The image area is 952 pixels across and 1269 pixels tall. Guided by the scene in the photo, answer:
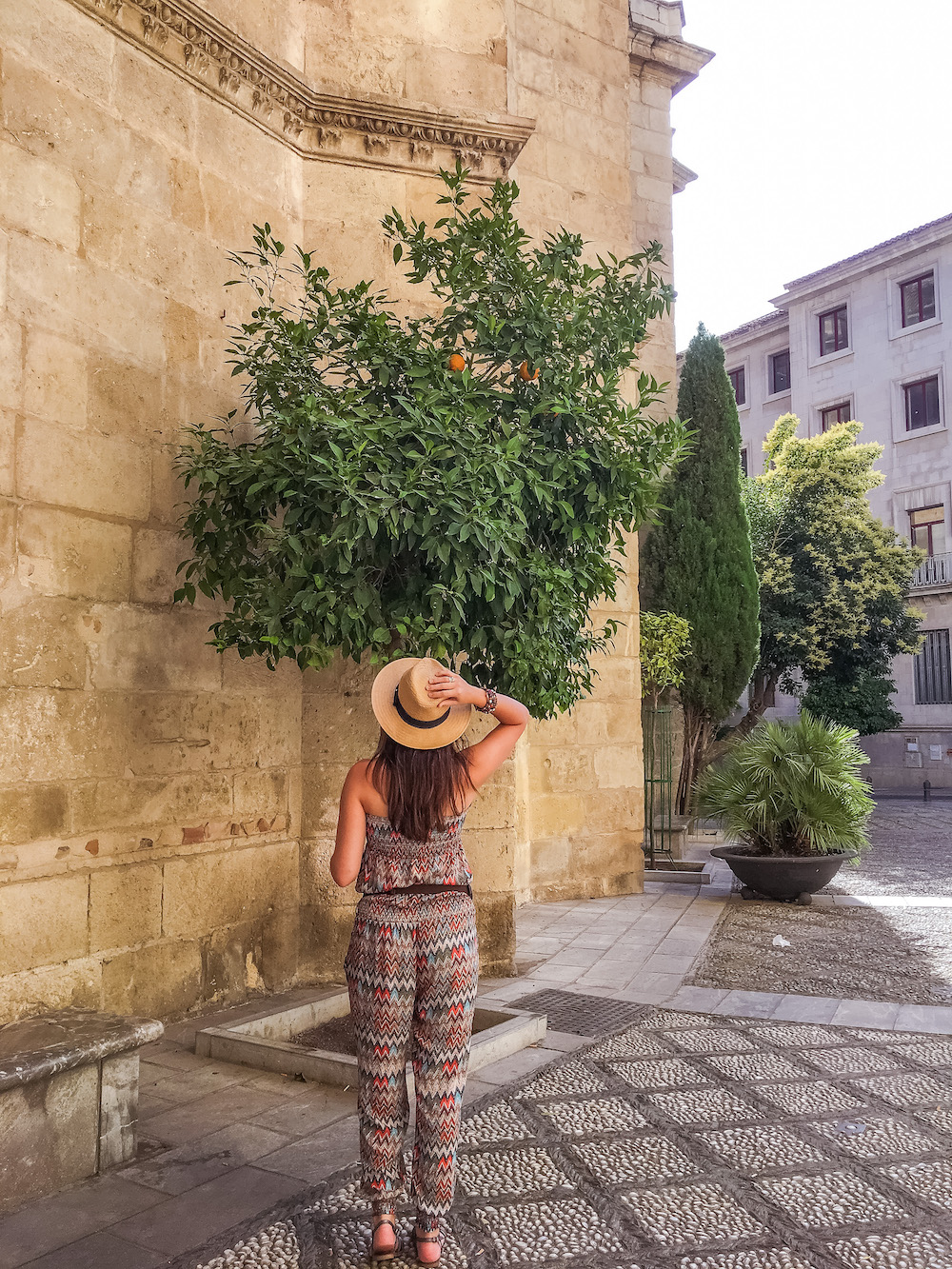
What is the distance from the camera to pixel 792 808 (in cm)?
844

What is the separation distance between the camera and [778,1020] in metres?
5.17

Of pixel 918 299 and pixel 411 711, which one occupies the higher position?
pixel 918 299

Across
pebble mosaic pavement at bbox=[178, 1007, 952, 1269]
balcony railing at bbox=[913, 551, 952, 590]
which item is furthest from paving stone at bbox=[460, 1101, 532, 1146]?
balcony railing at bbox=[913, 551, 952, 590]

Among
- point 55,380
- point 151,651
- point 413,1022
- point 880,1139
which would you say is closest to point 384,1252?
A: point 413,1022

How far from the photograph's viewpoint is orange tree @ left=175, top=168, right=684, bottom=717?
12.5 ft

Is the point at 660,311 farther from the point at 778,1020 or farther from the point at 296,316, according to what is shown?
the point at 778,1020

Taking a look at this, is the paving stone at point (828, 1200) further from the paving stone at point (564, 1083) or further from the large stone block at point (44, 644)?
the large stone block at point (44, 644)

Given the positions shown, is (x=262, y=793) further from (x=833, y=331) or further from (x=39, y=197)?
(x=833, y=331)

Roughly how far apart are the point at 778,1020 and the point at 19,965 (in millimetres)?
3617

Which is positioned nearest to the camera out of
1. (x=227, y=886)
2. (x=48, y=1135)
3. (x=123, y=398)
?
(x=48, y=1135)

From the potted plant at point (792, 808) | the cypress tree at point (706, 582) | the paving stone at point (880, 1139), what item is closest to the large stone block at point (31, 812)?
the paving stone at point (880, 1139)

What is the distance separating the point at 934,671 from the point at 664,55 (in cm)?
1808

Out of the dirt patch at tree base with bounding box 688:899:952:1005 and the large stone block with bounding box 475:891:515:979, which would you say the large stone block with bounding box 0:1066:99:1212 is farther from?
the dirt patch at tree base with bounding box 688:899:952:1005

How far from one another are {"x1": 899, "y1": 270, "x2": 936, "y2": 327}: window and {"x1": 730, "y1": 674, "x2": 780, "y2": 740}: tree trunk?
1202 cm
